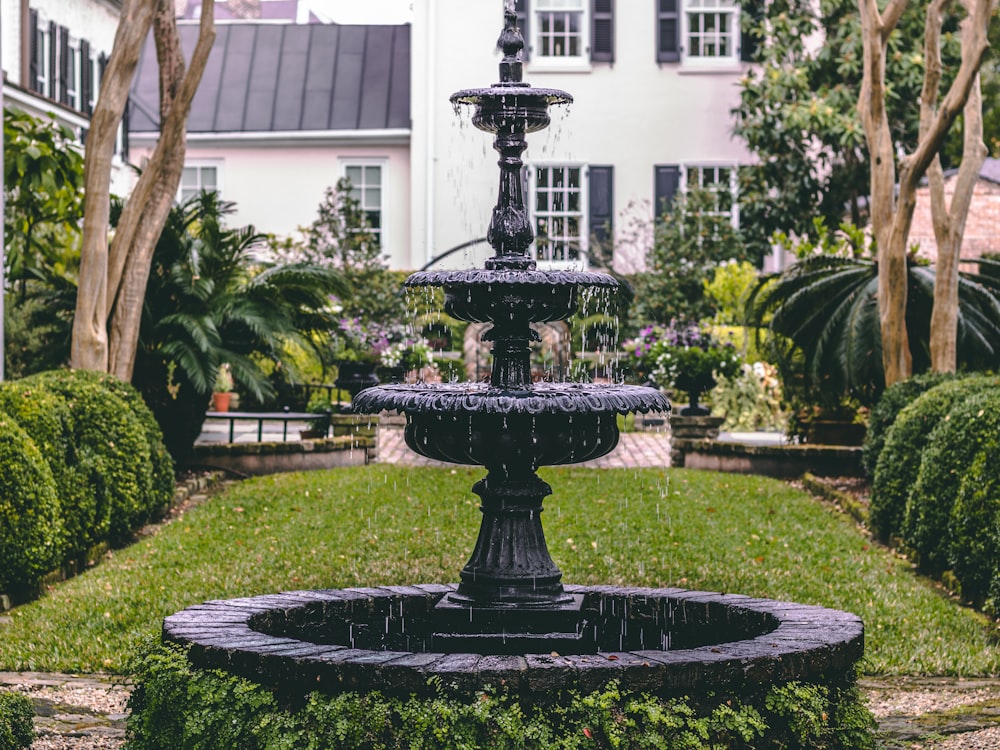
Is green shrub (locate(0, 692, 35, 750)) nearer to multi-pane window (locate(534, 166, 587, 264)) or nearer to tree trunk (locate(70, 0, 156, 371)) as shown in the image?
tree trunk (locate(70, 0, 156, 371))

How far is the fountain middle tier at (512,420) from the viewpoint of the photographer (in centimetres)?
572

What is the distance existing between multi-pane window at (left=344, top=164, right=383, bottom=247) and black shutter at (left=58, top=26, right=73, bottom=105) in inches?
197

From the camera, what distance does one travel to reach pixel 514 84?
247 inches

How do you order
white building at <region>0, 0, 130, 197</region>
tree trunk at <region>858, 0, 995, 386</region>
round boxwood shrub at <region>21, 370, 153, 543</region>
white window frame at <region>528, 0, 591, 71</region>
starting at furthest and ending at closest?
white window frame at <region>528, 0, 591, 71</region> < white building at <region>0, 0, 130, 197</region> < tree trunk at <region>858, 0, 995, 386</region> < round boxwood shrub at <region>21, 370, 153, 543</region>

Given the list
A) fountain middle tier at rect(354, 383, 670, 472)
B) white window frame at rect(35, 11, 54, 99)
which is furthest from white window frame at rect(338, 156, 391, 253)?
fountain middle tier at rect(354, 383, 670, 472)

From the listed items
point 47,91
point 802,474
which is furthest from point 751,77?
point 47,91

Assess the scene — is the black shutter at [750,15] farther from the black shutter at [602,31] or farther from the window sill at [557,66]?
the window sill at [557,66]

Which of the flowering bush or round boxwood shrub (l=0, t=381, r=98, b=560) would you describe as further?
the flowering bush

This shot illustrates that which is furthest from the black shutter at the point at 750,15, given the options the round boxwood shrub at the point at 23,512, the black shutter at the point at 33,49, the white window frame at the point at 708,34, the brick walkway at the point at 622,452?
the round boxwood shrub at the point at 23,512

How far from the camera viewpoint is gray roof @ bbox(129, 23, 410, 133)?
1024 inches

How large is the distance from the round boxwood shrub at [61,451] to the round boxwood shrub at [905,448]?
18.5 ft

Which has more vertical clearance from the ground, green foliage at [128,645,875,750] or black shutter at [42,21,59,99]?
black shutter at [42,21,59,99]

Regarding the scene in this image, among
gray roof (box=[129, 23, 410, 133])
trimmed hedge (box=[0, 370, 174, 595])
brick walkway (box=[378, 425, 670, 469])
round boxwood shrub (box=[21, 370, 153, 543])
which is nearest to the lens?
trimmed hedge (box=[0, 370, 174, 595])

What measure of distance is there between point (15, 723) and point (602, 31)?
839 inches
